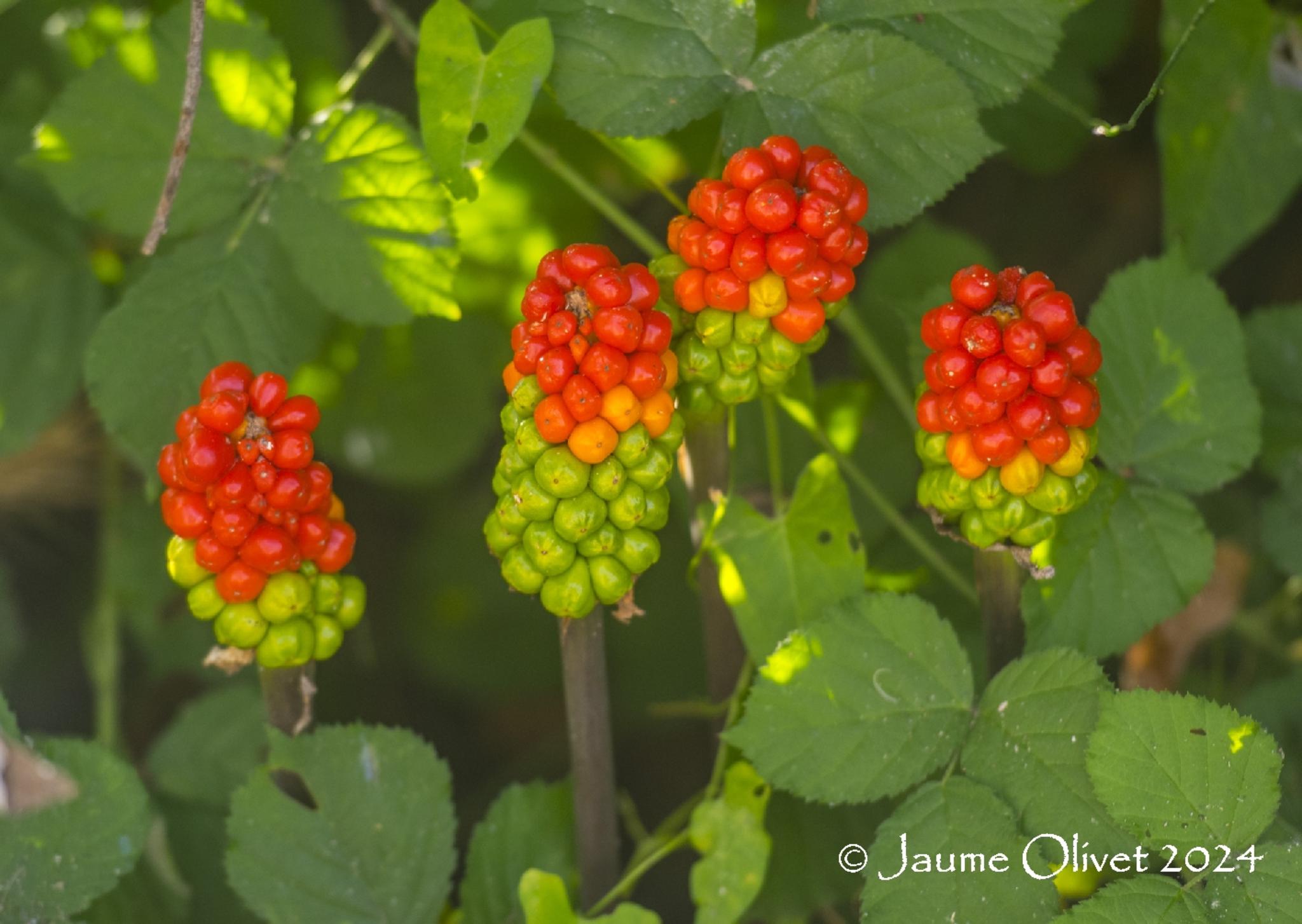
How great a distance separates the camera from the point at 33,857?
164 centimetres

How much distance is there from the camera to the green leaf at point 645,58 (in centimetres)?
159

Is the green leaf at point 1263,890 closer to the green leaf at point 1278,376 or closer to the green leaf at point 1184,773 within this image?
the green leaf at point 1184,773

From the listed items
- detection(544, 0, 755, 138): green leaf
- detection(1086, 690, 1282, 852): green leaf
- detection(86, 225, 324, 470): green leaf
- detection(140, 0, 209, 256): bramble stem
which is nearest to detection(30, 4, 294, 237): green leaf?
detection(86, 225, 324, 470): green leaf

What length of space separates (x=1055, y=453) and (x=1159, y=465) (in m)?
0.53

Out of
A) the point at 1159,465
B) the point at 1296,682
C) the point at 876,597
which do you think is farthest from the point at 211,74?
the point at 1296,682

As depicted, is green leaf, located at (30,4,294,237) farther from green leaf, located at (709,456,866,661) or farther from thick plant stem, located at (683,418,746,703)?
green leaf, located at (709,456,866,661)

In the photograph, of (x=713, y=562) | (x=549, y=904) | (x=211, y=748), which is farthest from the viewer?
(x=211, y=748)

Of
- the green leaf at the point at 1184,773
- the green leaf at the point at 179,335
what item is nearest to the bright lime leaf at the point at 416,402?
the green leaf at the point at 179,335

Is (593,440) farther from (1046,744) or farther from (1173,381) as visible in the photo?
(1173,381)

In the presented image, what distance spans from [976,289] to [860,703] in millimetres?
609

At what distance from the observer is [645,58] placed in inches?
63.1

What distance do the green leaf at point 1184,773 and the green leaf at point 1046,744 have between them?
47 mm

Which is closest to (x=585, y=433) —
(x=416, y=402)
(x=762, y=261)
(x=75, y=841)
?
(x=762, y=261)

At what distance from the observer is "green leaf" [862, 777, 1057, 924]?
1464 millimetres
